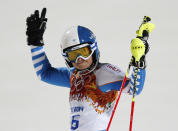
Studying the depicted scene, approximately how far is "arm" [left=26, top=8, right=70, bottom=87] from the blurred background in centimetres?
89

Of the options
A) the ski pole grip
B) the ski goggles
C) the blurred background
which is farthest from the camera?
the blurred background

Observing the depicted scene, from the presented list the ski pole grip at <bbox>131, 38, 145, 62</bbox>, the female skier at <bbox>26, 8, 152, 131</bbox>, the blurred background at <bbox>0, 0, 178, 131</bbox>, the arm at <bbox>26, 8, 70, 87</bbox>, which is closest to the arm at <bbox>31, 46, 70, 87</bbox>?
the arm at <bbox>26, 8, 70, 87</bbox>

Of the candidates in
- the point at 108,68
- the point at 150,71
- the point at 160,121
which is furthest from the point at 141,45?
the point at 150,71

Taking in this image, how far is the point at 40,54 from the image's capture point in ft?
7.50

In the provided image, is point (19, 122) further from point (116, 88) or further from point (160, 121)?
point (116, 88)

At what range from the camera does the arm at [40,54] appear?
7.30ft

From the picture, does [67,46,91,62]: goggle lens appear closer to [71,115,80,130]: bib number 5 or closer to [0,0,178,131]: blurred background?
[71,115,80,130]: bib number 5

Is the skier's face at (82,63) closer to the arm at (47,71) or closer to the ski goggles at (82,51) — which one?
the ski goggles at (82,51)

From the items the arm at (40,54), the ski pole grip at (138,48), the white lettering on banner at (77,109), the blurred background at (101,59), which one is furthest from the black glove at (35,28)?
the blurred background at (101,59)

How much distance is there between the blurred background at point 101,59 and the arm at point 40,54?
2.92ft

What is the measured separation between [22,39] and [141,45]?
2.20 meters

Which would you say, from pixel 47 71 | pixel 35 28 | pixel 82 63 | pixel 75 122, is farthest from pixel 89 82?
pixel 35 28

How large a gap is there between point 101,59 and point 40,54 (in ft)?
3.46

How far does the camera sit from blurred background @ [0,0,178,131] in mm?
3213
